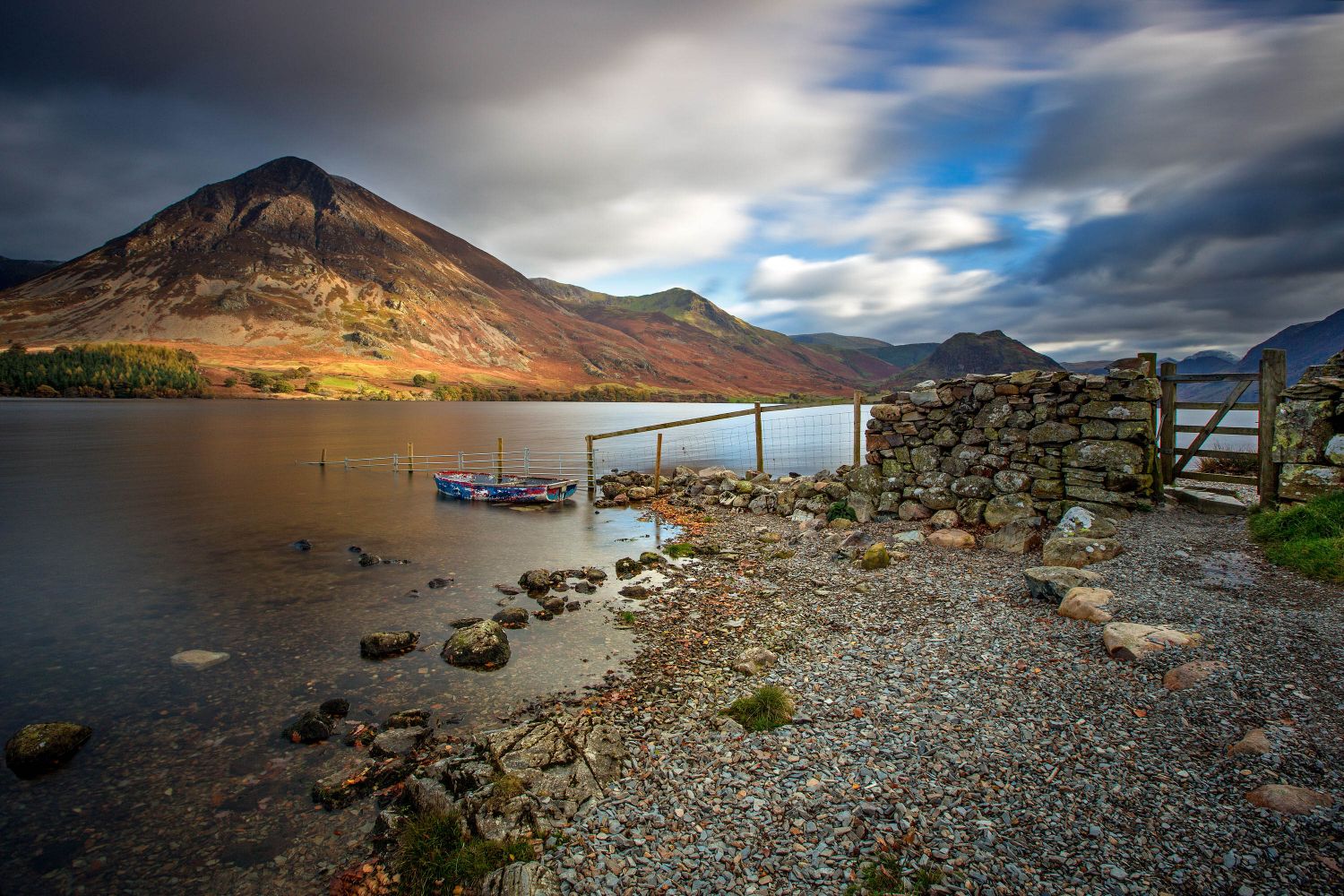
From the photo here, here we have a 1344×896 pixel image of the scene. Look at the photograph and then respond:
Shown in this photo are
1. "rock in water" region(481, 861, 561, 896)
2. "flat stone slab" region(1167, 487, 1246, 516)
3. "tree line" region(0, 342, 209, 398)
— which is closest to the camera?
"rock in water" region(481, 861, 561, 896)

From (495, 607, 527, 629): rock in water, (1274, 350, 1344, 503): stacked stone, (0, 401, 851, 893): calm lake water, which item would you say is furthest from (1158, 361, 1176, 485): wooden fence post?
(495, 607, 527, 629): rock in water

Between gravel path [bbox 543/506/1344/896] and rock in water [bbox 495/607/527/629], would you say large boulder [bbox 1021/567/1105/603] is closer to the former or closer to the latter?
gravel path [bbox 543/506/1344/896]

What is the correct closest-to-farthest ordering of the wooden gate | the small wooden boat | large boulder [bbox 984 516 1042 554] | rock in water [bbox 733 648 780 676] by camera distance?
rock in water [bbox 733 648 780 676], the wooden gate, large boulder [bbox 984 516 1042 554], the small wooden boat

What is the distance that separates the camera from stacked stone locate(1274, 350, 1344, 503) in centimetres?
1051

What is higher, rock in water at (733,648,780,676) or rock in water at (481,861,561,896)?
rock in water at (733,648,780,676)

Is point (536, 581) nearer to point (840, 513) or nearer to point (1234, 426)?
point (840, 513)

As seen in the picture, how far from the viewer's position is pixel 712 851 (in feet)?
14.6

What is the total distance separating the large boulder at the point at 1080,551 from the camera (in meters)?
10.2

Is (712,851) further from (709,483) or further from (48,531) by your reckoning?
(48,531)

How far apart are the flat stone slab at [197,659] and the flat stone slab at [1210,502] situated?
20.1 meters

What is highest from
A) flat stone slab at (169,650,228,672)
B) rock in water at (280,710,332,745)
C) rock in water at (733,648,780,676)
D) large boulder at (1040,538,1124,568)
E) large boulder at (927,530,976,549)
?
large boulder at (1040,538,1124,568)

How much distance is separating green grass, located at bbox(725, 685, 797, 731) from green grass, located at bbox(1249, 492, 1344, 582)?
8655 mm

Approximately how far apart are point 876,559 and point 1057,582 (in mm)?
3610

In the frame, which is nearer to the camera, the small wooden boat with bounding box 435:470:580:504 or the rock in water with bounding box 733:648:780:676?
the rock in water with bounding box 733:648:780:676
